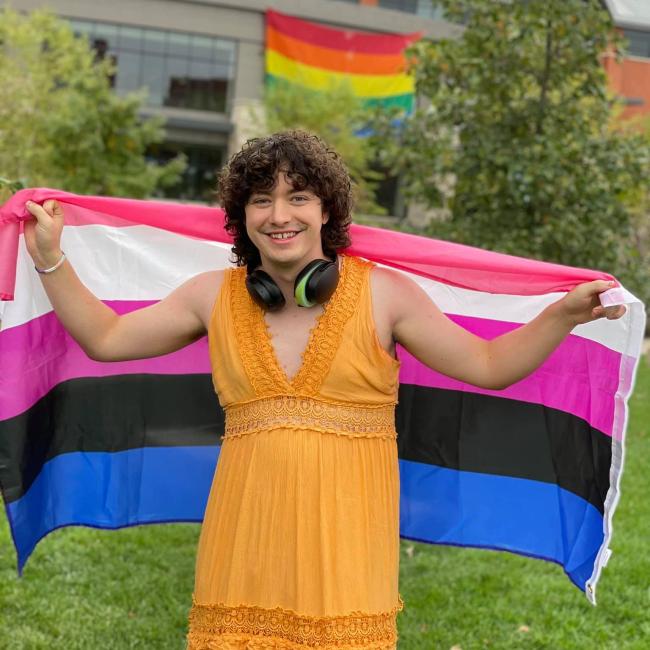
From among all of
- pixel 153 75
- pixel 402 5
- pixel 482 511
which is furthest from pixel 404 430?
pixel 402 5

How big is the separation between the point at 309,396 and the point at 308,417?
6 centimetres

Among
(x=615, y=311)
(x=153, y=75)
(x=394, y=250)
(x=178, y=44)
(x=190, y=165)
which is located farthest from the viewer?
(x=190, y=165)

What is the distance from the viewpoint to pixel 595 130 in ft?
24.5

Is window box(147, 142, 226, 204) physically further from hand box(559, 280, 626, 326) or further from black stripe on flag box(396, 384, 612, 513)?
hand box(559, 280, 626, 326)

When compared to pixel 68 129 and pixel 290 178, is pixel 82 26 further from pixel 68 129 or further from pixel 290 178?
pixel 290 178

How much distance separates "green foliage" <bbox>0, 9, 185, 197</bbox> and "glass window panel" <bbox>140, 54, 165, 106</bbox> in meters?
14.0

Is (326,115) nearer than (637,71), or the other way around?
(326,115)

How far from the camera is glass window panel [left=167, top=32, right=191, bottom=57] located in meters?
37.8

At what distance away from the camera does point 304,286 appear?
2.63m

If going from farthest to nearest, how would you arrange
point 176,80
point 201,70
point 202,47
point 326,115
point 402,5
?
point 402,5 → point 201,70 → point 202,47 → point 176,80 → point 326,115

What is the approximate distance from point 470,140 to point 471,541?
449cm

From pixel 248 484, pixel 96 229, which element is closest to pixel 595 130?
pixel 96 229

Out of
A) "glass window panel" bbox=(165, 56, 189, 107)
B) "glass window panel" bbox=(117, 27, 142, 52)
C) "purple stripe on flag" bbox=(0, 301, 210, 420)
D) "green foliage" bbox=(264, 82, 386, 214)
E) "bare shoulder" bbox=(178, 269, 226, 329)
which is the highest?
"glass window panel" bbox=(117, 27, 142, 52)

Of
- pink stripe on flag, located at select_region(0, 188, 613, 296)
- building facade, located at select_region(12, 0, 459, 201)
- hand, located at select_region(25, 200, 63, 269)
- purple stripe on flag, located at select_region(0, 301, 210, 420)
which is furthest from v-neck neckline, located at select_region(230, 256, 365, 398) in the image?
building facade, located at select_region(12, 0, 459, 201)
